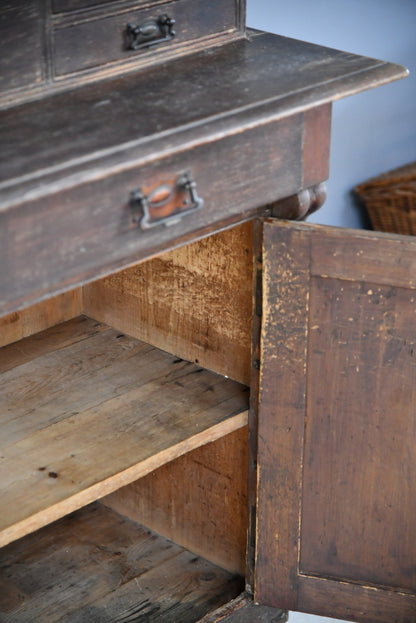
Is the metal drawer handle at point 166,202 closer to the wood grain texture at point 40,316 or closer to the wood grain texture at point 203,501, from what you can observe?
the wood grain texture at point 203,501

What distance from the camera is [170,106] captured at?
4.05 feet

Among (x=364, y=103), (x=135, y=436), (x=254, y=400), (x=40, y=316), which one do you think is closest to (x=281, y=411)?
(x=254, y=400)

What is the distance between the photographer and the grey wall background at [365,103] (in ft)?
9.89

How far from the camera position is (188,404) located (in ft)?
5.49

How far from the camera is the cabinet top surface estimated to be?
1078mm

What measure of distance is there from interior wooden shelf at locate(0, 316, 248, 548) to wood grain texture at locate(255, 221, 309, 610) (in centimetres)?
9

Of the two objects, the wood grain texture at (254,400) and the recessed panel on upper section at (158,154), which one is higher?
the recessed panel on upper section at (158,154)

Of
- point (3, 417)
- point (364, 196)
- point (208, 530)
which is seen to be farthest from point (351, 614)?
point (364, 196)

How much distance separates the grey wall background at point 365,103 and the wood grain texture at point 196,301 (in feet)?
4.64

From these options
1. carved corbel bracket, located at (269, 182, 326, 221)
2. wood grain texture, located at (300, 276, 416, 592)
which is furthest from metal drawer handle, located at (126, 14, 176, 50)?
wood grain texture, located at (300, 276, 416, 592)

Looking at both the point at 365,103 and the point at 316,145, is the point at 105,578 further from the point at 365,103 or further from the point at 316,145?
the point at 365,103

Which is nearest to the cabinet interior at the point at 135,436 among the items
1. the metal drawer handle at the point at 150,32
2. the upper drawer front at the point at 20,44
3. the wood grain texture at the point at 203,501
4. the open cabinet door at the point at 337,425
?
the wood grain texture at the point at 203,501

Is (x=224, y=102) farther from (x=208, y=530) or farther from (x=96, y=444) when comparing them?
(x=208, y=530)

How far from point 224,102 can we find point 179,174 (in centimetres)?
13
